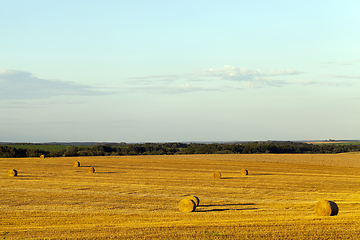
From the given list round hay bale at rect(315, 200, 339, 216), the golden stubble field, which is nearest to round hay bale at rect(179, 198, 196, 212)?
the golden stubble field

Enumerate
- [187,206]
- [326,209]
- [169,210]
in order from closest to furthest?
1. [326,209]
2. [187,206]
3. [169,210]

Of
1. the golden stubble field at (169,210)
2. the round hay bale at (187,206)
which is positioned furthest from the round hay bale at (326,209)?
the round hay bale at (187,206)

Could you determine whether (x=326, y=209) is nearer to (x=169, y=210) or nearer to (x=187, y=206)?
(x=187, y=206)

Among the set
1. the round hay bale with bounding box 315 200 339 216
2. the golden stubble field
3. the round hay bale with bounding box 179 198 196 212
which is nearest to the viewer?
the golden stubble field

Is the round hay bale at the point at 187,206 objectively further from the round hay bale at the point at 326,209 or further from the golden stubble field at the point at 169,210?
the round hay bale at the point at 326,209

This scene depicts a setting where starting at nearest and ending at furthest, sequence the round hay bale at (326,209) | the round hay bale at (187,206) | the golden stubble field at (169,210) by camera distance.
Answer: the golden stubble field at (169,210), the round hay bale at (326,209), the round hay bale at (187,206)

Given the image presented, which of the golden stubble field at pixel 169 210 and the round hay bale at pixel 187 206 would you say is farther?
the round hay bale at pixel 187 206

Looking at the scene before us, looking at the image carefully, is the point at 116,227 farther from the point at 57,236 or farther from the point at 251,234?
the point at 251,234

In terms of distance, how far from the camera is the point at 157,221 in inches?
557

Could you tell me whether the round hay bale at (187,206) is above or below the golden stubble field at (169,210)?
above

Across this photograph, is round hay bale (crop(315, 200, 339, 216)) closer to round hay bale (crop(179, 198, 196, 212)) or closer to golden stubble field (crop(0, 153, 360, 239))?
golden stubble field (crop(0, 153, 360, 239))

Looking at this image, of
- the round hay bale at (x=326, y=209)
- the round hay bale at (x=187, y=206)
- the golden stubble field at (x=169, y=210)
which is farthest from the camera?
the round hay bale at (x=187, y=206)

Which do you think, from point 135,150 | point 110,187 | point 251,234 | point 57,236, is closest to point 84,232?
point 57,236

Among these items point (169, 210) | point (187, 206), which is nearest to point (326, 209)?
point (187, 206)
